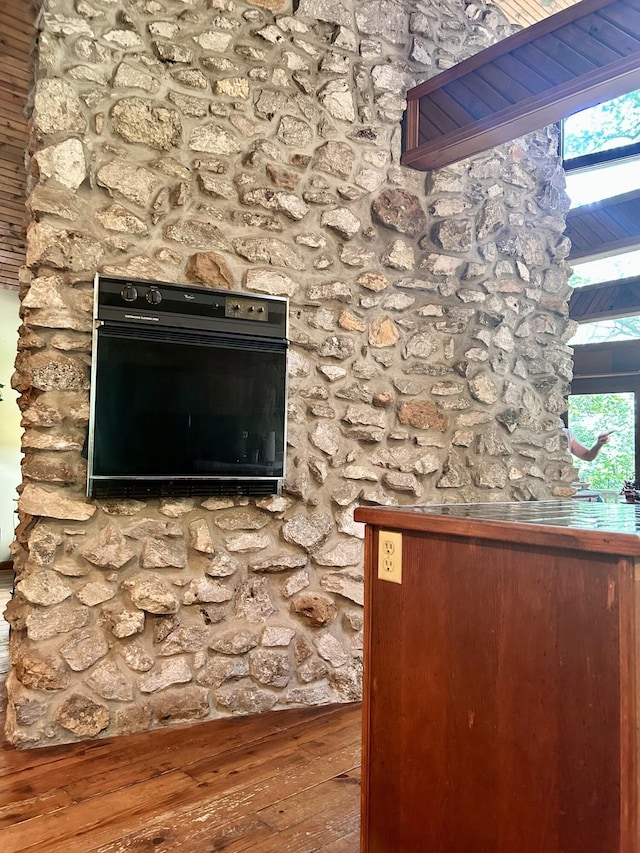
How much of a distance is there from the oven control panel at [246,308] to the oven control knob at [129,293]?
0.39 metres

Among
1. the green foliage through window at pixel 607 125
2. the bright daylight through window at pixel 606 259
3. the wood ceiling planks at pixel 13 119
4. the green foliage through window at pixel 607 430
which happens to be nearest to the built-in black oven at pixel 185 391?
the wood ceiling planks at pixel 13 119

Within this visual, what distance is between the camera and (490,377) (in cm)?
340

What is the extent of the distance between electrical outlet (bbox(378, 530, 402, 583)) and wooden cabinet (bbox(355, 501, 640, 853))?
1 centimetres

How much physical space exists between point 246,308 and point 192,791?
1.88 m

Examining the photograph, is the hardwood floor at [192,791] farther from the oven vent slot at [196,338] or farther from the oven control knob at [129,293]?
the oven control knob at [129,293]

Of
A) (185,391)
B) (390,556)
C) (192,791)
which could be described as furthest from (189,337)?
(192,791)

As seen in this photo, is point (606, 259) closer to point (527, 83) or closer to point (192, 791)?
point (527, 83)

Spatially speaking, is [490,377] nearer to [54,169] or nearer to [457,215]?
[457,215]

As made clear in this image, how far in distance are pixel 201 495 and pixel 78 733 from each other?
1.02 metres

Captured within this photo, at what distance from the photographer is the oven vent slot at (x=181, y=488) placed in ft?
7.89

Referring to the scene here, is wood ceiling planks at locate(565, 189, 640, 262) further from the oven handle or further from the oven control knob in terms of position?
the oven control knob

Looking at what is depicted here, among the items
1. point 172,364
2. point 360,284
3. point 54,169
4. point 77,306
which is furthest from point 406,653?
point 54,169

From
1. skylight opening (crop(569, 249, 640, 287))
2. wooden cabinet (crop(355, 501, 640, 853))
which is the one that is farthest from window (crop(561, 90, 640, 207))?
wooden cabinet (crop(355, 501, 640, 853))

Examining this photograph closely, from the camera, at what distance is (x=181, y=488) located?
255 centimetres
